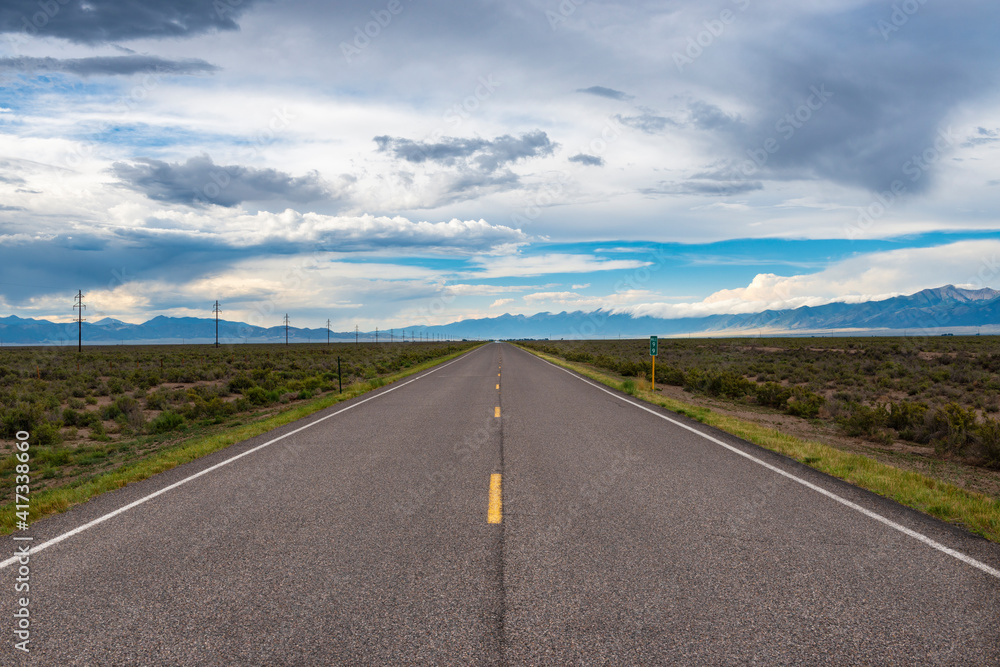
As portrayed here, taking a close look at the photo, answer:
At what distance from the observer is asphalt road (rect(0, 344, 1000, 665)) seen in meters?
3.40

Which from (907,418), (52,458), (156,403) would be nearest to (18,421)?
(52,458)

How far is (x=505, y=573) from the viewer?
4.43 m

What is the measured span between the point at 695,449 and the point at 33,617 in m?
8.76

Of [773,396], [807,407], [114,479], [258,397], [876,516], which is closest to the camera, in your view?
[876,516]

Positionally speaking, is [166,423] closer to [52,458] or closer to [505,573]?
[52,458]

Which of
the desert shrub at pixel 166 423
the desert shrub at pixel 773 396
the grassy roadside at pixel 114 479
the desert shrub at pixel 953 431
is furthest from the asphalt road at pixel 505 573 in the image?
the desert shrub at pixel 773 396

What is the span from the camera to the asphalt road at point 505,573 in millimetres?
3402

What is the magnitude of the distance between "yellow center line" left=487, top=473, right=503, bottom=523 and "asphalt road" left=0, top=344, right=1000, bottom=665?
7 centimetres

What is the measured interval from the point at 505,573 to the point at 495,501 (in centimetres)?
205

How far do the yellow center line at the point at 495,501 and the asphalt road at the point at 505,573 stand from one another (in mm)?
72

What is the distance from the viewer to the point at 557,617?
372cm

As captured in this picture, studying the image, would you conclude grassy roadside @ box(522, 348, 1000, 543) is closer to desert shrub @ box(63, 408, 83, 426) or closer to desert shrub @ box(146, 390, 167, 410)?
desert shrub @ box(63, 408, 83, 426)

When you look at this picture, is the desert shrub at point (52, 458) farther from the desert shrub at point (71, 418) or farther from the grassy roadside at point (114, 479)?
the desert shrub at point (71, 418)

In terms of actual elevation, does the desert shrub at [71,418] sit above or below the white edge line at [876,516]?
below
